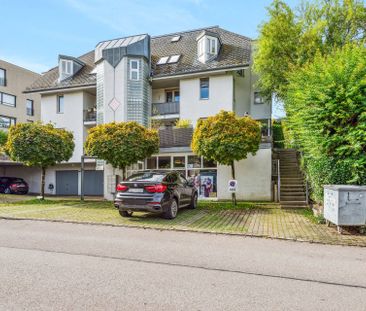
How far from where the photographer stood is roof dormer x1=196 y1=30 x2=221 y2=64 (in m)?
21.6

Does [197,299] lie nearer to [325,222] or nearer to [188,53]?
[325,222]

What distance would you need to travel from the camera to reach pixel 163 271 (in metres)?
5.34

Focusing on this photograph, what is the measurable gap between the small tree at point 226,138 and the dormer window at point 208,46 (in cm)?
857

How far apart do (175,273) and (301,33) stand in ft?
61.4

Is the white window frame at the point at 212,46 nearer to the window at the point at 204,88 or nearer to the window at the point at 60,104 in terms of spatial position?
the window at the point at 204,88

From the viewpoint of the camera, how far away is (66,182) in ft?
83.5

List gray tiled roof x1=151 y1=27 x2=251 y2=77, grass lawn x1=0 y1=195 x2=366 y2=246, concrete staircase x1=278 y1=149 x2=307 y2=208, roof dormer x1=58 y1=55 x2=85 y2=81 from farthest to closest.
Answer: roof dormer x1=58 y1=55 x2=85 y2=81 < gray tiled roof x1=151 y1=27 x2=251 y2=77 < concrete staircase x1=278 y1=149 x2=307 y2=208 < grass lawn x1=0 y1=195 x2=366 y2=246

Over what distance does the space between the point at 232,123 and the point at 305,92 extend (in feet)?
13.5

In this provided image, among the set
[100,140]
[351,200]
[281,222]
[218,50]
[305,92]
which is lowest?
[281,222]

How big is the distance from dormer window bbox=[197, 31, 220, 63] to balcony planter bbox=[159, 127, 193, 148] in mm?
5923

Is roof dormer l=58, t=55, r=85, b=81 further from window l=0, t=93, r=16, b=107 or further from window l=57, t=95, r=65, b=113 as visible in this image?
window l=0, t=93, r=16, b=107

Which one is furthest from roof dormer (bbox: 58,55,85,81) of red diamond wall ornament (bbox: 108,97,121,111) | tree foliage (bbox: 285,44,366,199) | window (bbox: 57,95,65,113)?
tree foliage (bbox: 285,44,366,199)

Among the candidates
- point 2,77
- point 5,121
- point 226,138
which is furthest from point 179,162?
point 2,77

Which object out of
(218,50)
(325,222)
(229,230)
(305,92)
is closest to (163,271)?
(229,230)
